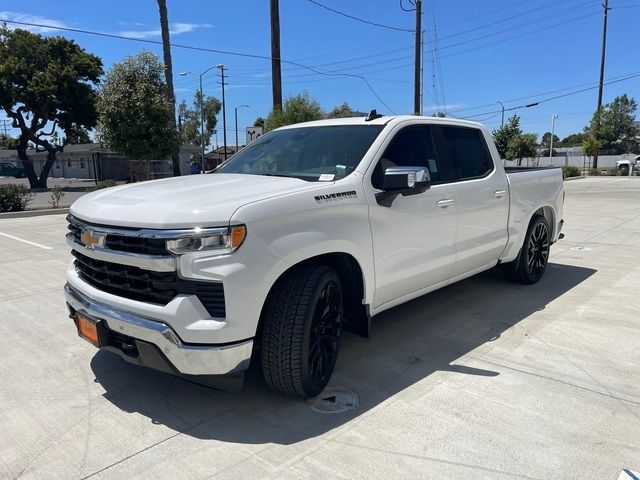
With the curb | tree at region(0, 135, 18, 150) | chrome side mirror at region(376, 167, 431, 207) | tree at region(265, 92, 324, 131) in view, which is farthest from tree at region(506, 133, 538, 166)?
tree at region(0, 135, 18, 150)

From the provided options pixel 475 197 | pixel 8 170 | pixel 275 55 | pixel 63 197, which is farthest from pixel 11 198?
pixel 8 170

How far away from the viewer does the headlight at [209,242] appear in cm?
281

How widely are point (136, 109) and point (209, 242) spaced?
1938 centimetres

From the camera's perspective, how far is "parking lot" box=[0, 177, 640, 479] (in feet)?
9.11

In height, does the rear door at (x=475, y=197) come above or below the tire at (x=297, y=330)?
above

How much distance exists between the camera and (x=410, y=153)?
14.2 ft

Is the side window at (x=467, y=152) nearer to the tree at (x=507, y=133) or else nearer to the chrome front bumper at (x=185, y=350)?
the chrome front bumper at (x=185, y=350)

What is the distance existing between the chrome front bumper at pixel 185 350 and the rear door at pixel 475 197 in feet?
8.33

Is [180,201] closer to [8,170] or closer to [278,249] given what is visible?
[278,249]

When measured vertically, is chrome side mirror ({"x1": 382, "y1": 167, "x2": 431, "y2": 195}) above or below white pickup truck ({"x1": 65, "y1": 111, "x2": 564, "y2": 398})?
above

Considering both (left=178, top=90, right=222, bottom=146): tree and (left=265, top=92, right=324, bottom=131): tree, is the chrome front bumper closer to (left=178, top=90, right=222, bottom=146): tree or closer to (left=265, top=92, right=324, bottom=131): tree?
(left=265, top=92, right=324, bottom=131): tree

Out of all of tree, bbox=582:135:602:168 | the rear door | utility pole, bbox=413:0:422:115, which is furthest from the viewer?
tree, bbox=582:135:602:168

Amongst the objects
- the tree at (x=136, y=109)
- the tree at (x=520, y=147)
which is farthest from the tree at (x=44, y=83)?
the tree at (x=520, y=147)

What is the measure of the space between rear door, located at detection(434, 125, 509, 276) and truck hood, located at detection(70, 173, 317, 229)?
1.84 metres
